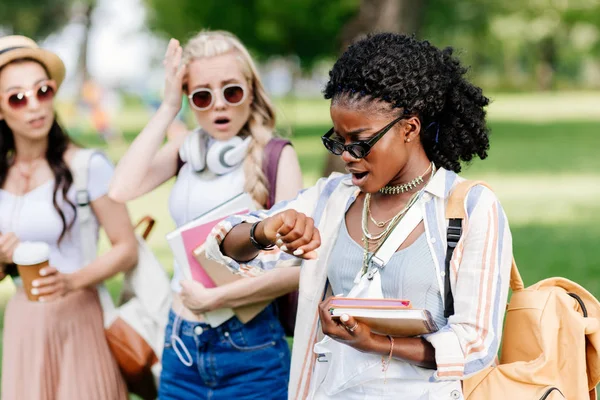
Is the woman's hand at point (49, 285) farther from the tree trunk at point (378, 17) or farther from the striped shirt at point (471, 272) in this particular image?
the tree trunk at point (378, 17)

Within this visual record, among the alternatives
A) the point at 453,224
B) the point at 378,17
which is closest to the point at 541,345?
the point at 453,224

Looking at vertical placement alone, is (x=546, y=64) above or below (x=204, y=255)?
above

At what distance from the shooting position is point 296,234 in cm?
285

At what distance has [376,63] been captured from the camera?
2.93 m

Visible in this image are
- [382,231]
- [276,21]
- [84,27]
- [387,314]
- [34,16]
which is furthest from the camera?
[84,27]

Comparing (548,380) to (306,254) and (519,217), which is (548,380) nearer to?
(306,254)

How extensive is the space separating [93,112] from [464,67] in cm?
3331

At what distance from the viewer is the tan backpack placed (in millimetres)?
2855

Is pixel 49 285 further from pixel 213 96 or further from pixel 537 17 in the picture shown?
pixel 537 17

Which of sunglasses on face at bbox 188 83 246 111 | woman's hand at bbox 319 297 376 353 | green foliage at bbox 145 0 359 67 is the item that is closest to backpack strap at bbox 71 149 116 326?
sunglasses on face at bbox 188 83 246 111

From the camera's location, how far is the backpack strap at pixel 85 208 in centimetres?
439

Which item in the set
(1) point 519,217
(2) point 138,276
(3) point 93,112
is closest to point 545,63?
(3) point 93,112

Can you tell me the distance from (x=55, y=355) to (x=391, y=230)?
2.14 meters

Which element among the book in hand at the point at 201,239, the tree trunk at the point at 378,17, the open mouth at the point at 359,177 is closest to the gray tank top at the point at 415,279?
the open mouth at the point at 359,177
